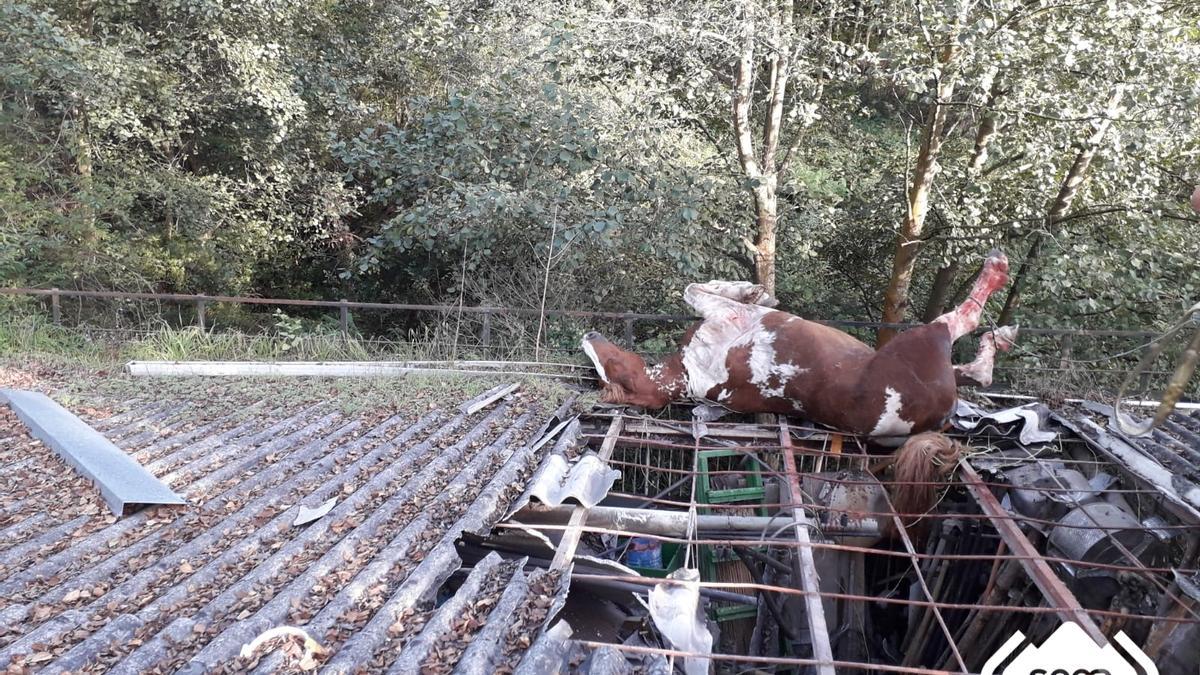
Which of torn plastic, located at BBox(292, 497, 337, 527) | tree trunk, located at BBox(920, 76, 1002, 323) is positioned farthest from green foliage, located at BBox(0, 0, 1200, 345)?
torn plastic, located at BBox(292, 497, 337, 527)

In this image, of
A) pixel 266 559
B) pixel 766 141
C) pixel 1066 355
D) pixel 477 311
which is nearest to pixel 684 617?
pixel 266 559

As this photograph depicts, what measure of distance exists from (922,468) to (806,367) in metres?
1.00

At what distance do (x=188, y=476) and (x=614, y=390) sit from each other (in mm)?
2762

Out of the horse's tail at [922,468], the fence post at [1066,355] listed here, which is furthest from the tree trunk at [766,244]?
the horse's tail at [922,468]

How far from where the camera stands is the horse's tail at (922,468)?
13.7 ft

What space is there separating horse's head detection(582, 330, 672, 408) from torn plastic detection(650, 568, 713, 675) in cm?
247

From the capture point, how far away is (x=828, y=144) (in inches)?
415

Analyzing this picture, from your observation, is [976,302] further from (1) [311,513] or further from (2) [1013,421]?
(1) [311,513]

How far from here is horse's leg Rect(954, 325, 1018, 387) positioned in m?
4.96

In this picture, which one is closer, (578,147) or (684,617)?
(684,617)

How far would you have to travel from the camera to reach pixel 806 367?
488 centimetres

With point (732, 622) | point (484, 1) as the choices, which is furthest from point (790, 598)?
point (484, 1)

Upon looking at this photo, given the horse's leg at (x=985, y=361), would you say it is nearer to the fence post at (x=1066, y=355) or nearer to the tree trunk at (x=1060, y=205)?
the fence post at (x=1066, y=355)

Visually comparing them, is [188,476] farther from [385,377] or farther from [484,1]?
[484,1]
